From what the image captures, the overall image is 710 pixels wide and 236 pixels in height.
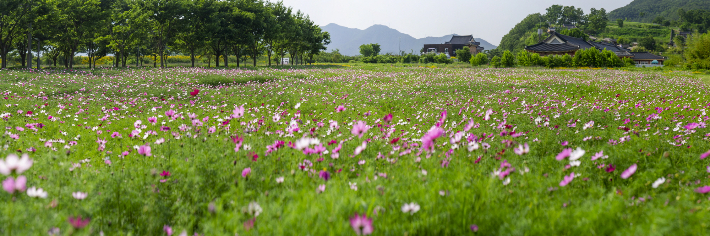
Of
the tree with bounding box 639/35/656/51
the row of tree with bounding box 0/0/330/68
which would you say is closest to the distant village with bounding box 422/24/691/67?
the tree with bounding box 639/35/656/51

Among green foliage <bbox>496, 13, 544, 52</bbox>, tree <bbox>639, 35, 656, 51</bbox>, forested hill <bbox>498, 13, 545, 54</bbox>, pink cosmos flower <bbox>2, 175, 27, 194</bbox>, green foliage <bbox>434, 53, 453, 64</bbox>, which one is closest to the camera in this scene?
pink cosmos flower <bbox>2, 175, 27, 194</bbox>

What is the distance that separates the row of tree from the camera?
2320 cm

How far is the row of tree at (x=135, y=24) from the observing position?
23203 mm

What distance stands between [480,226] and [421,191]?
1.50 ft

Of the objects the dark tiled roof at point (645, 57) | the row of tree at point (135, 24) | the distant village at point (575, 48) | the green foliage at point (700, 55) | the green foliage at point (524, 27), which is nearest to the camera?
the row of tree at point (135, 24)

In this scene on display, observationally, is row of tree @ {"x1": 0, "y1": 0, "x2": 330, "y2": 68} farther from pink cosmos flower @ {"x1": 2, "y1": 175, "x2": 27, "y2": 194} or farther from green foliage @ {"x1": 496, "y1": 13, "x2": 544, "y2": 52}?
green foliage @ {"x1": 496, "y1": 13, "x2": 544, "y2": 52}

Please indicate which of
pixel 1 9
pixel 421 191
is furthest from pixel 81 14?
pixel 421 191

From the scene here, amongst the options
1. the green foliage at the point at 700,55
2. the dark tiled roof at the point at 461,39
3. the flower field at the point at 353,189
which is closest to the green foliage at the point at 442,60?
the green foliage at the point at 700,55

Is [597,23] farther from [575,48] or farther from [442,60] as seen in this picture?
[442,60]

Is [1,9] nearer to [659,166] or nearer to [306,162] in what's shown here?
[306,162]

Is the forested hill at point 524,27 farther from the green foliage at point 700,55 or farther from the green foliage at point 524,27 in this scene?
the green foliage at point 700,55

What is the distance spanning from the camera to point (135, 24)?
3025 centimetres

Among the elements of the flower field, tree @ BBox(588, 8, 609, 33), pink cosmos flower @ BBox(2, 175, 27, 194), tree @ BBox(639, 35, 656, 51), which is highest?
tree @ BBox(588, 8, 609, 33)

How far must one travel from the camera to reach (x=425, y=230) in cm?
215
